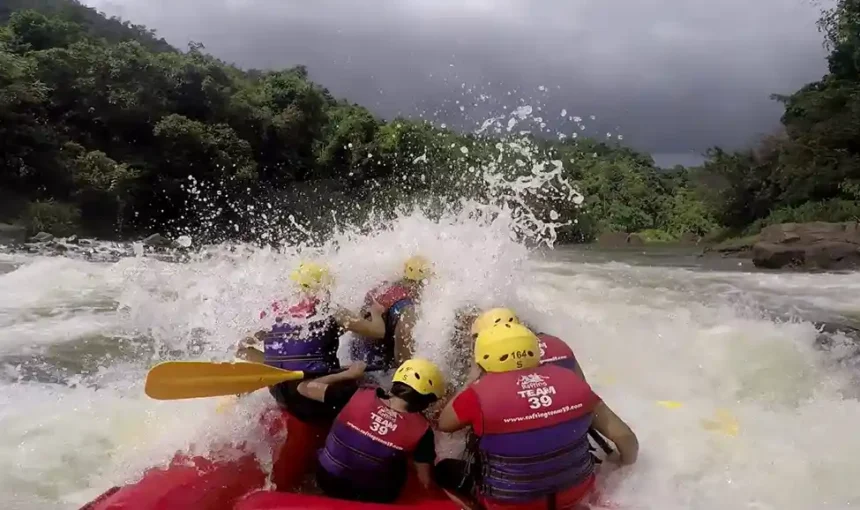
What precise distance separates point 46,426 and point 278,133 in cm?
2507

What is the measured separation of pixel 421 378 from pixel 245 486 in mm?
972

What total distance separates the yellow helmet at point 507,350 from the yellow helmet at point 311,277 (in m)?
1.30

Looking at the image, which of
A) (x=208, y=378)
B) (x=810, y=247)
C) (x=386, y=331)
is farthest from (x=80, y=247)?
(x=810, y=247)

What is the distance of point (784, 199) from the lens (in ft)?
84.3

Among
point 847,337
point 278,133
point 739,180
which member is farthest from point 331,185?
point 847,337

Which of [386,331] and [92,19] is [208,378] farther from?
[92,19]

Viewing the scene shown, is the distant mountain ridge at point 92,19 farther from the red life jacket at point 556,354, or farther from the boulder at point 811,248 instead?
the red life jacket at point 556,354

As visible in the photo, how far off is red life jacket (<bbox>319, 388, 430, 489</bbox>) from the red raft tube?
16 cm

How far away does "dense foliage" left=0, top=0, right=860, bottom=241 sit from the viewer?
22.4 metres

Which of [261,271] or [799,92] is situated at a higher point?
[799,92]

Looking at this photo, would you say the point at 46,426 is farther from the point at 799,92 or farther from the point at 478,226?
the point at 799,92

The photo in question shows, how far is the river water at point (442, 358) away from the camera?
154 inches

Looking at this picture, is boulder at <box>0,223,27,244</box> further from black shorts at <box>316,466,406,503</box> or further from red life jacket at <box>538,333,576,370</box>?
red life jacket at <box>538,333,576,370</box>

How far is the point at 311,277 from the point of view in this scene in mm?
4145
